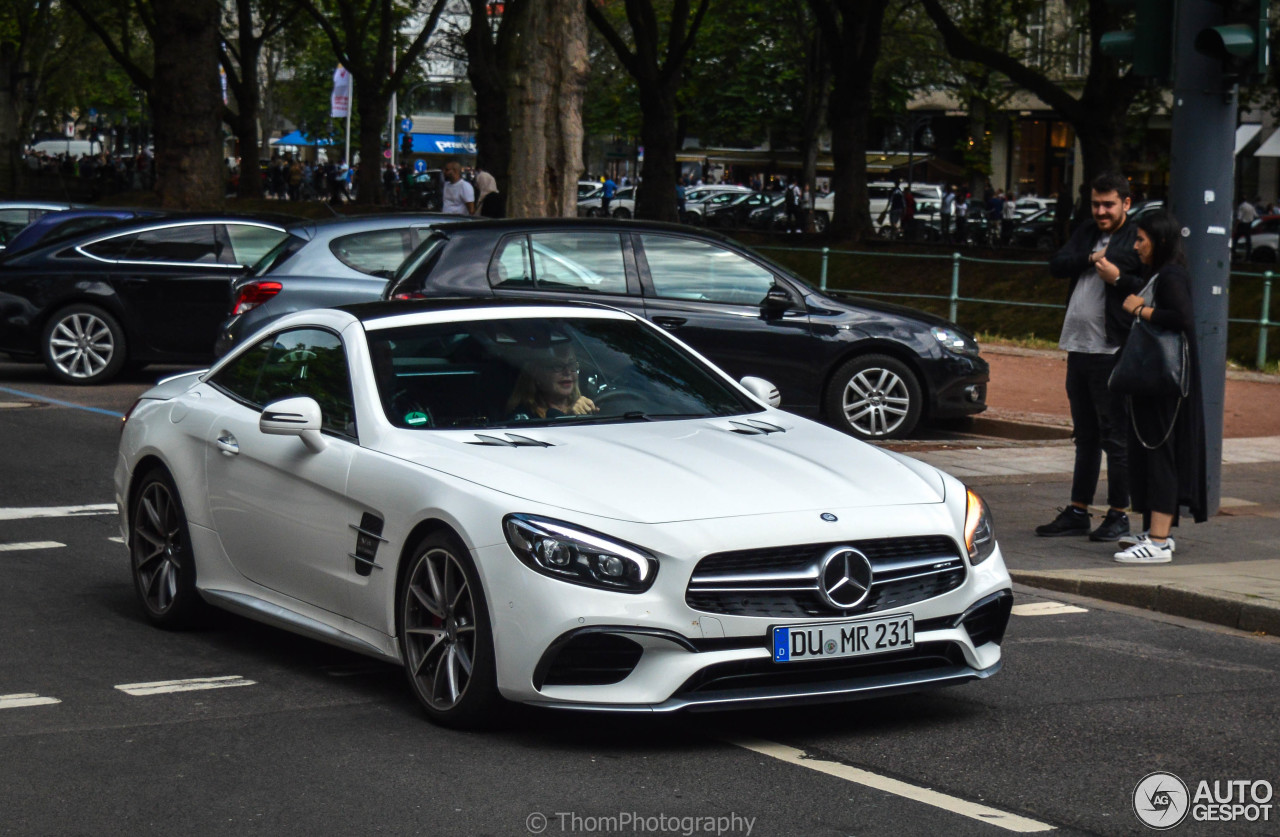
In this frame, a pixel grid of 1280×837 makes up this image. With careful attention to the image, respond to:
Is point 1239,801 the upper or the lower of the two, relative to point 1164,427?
lower

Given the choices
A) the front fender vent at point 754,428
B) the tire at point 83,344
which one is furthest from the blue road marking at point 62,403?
the front fender vent at point 754,428

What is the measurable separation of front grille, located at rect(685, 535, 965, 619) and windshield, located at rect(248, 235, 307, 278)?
10.1 m

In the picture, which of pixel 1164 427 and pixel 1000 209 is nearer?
pixel 1164 427

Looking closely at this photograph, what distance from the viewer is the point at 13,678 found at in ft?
21.4

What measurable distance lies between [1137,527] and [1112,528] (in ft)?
2.03

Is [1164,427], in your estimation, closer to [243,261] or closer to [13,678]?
[13,678]

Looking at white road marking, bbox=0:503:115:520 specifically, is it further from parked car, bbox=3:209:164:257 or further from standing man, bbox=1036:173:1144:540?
parked car, bbox=3:209:164:257

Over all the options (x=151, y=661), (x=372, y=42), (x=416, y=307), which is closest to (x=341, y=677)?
(x=151, y=661)

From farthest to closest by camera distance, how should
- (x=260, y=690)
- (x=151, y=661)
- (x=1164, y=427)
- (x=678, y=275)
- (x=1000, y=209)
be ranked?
(x=1000, y=209) < (x=678, y=275) < (x=1164, y=427) < (x=151, y=661) < (x=260, y=690)

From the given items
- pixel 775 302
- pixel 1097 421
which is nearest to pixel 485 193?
pixel 775 302

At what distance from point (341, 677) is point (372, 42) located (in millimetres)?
78490

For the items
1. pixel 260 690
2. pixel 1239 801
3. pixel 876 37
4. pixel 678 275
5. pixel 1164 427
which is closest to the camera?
pixel 1239 801

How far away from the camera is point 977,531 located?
594cm

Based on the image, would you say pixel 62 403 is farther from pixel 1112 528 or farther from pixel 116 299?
pixel 1112 528
